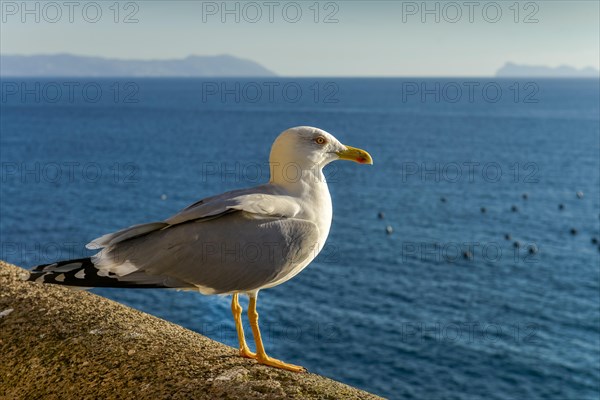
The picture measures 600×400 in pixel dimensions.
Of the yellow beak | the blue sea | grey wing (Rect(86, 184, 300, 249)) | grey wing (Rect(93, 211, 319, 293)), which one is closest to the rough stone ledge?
grey wing (Rect(93, 211, 319, 293))

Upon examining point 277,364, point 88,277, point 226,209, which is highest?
point 226,209

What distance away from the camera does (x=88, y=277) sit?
6816mm

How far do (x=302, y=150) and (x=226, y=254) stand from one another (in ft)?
4.61

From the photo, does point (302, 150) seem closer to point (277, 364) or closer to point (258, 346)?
point (258, 346)

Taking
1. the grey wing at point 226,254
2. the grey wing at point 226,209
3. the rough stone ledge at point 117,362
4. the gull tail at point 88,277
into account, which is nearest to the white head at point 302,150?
the grey wing at point 226,209

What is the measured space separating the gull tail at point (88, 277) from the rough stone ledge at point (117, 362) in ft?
3.10

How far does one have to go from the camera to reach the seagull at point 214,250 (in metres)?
6.88

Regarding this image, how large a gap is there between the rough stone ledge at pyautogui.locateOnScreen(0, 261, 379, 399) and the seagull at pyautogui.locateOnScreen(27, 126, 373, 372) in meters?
0.63

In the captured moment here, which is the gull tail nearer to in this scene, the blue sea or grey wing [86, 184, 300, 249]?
grey wing [86, 184, 300, 249]

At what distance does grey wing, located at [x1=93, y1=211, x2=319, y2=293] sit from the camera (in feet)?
22.6

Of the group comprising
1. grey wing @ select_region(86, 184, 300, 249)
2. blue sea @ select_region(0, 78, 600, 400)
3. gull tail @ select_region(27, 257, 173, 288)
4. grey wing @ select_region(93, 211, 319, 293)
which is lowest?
blue sea @ select_region(0, 78, 600, 400)

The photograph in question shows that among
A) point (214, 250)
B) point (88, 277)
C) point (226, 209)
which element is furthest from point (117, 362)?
point (226, 209)

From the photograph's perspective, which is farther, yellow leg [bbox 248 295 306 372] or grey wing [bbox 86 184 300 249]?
yellow leg [bbox 248 295 306 372]

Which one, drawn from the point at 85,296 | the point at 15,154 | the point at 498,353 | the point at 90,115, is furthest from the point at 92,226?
the point at 90,115
